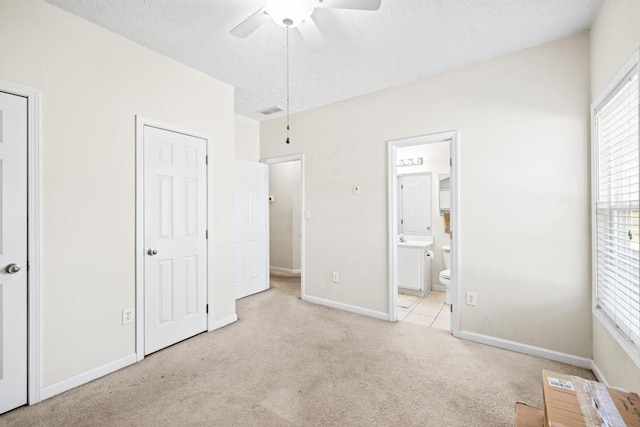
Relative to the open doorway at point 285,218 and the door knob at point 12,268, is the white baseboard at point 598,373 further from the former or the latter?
the open doorway at point 285,218

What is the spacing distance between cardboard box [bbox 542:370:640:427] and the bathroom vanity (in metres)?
2.92

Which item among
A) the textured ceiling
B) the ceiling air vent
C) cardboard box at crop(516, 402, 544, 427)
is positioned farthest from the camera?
the ceiling air vent

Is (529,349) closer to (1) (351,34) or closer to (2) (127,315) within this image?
(1) (351,34)

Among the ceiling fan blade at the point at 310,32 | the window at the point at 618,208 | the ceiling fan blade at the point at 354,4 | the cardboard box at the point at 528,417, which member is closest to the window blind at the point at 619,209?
the window at the point at 618,208

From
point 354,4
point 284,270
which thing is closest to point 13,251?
point 354,4

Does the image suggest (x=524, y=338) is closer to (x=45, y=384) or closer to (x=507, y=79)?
(x=507, y=79)

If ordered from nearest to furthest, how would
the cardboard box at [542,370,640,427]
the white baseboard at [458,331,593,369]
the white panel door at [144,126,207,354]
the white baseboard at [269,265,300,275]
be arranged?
the cardboard box at [542,370,640,427] < the white baseboard at [458,331,593,369] < the white panel door at [144,126,207,354] < the white baseboard at [269,265,300,275]

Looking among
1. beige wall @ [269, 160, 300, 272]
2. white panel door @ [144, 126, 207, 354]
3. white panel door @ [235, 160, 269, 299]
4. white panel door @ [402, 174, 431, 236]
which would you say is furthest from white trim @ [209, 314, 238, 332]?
white panel door @ [402, 174, 431, 236]

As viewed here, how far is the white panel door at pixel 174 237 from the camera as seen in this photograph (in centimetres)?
259

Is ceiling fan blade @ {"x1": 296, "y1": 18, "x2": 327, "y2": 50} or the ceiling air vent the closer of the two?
ceiling fan blade @ {"x1": 296, "y1": 18, "x2": 327, "y2": 50}

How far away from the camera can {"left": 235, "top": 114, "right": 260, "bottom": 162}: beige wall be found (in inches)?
167

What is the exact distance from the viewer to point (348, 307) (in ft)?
12.0

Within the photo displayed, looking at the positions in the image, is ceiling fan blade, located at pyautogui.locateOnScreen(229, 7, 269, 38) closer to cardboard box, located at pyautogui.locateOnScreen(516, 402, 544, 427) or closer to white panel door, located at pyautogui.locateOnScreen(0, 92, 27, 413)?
white panel door, located at pyautogui.locateOnScreen(0, 92, 27, 413)

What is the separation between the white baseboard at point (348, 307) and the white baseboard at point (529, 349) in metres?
0.86
